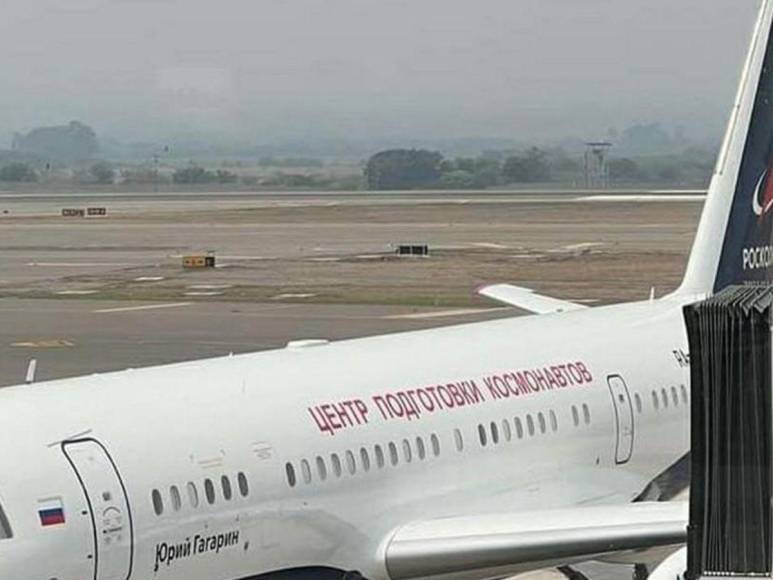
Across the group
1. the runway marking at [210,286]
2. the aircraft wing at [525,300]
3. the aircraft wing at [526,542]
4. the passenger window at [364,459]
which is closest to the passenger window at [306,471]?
the passenger window at [364,459]

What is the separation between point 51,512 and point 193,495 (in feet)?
5.17

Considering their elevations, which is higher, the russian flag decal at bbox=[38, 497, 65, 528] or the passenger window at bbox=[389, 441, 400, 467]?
the russian flag decal at bbox=[38, 497, 65, 528]

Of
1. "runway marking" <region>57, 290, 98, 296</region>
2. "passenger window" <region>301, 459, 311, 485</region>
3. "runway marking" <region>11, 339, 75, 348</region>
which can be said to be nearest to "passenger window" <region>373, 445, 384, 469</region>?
"passenger window" <region>301, 459, 311, 485</region>

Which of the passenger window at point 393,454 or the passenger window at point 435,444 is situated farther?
the passenger window at point 435,444

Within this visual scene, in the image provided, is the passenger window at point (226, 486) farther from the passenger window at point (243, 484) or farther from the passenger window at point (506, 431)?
the passenger window at point (506, 431)

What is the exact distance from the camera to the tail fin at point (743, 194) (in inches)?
926

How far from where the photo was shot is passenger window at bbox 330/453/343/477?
15.2 meters

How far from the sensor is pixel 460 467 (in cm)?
1723

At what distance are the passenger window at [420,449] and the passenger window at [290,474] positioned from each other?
231cm

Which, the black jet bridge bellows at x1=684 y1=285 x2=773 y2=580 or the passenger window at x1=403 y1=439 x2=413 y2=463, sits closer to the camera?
the black jet bridge bellows at x1=684 y1=285 x2=773 y2=580

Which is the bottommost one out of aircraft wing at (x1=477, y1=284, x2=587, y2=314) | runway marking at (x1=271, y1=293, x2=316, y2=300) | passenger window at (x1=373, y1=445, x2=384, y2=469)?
runway marking at (x1=271, y1=293, x2=316, y2=300)

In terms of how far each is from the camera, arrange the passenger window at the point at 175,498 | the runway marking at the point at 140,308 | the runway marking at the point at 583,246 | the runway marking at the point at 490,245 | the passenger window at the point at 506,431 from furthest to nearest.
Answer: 1. the runway marking at the point at 490,245
2. the runway marking at the point at 583,246
3. the runway marking at the point at 140,308
4. the passenger window at the point at 506,431
5. the passenger window at the point at 175,498

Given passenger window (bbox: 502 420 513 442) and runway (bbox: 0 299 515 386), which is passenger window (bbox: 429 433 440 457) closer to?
passenger window (bbox: 502 420 513 442)

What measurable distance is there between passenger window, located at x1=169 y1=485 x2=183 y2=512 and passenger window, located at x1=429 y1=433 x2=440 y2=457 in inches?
166
